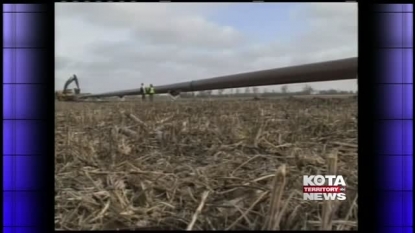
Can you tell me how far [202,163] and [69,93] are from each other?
135 centimetres

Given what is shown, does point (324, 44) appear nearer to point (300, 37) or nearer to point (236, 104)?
point (300, 37)

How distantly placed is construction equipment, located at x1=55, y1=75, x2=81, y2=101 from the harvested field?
0.07 meters

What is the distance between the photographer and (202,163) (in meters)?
5.55

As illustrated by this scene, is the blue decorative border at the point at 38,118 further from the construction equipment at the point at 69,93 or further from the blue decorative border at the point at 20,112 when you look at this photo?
the construction equipment at the point at 69,93

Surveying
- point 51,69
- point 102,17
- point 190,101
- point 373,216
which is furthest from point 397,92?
point 51,69

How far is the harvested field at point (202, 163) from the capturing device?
535cm

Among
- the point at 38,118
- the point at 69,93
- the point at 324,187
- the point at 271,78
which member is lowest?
the point at 324,187

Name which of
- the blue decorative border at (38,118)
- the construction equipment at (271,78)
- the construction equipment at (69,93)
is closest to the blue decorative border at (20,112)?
the blue decorative border at (38,118)

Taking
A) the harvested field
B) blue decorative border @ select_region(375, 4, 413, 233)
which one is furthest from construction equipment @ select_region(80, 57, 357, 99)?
blue decorative border @ select_region(375, 4, 413, 233)

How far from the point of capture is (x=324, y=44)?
5465 mm

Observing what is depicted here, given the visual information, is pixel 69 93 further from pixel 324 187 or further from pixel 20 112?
pixel 324 187

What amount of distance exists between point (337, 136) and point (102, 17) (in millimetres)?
2360

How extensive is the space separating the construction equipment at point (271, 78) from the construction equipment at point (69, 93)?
0.27ft

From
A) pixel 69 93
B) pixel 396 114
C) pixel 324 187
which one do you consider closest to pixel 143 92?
pixel 69 93
